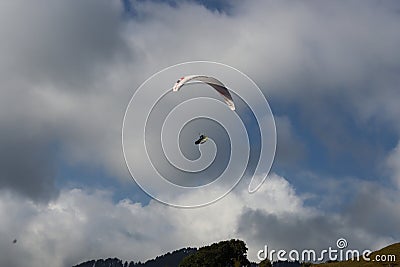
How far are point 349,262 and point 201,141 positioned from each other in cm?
11289

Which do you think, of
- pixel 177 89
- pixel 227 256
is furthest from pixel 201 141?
pixel 227 256

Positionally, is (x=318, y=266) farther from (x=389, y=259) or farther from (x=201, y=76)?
(x=201, y=76)

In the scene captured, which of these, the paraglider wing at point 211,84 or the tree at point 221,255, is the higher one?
the tree at point 221,255

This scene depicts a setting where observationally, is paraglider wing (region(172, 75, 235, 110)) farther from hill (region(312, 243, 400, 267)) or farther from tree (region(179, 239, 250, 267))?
tree (region(179, 239, 250, 267))

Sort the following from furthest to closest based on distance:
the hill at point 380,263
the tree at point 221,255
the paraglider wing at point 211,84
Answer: the tree at point 221,255 → the hill at point 380,263 → the paraglider wing at point 211,84

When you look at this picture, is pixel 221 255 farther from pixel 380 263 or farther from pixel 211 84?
pixel 211 84

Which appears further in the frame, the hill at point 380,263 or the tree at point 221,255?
the tree at point 221,255

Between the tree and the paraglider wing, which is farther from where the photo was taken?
the tree

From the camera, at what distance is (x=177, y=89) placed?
Answer: 244ft

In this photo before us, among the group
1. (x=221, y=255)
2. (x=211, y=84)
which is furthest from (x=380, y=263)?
(x=211, y=84)

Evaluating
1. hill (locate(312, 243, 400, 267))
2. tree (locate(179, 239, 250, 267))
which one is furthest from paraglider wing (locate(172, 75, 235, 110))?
tree (locate(179, 239, 250, 267))

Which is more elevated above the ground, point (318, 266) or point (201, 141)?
point (318, 266)

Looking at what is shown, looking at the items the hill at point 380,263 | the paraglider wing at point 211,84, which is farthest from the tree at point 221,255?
the paraglider wing at point 211,84

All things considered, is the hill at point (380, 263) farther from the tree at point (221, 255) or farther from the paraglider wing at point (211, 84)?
the paraglider wing at point (211, 84)
